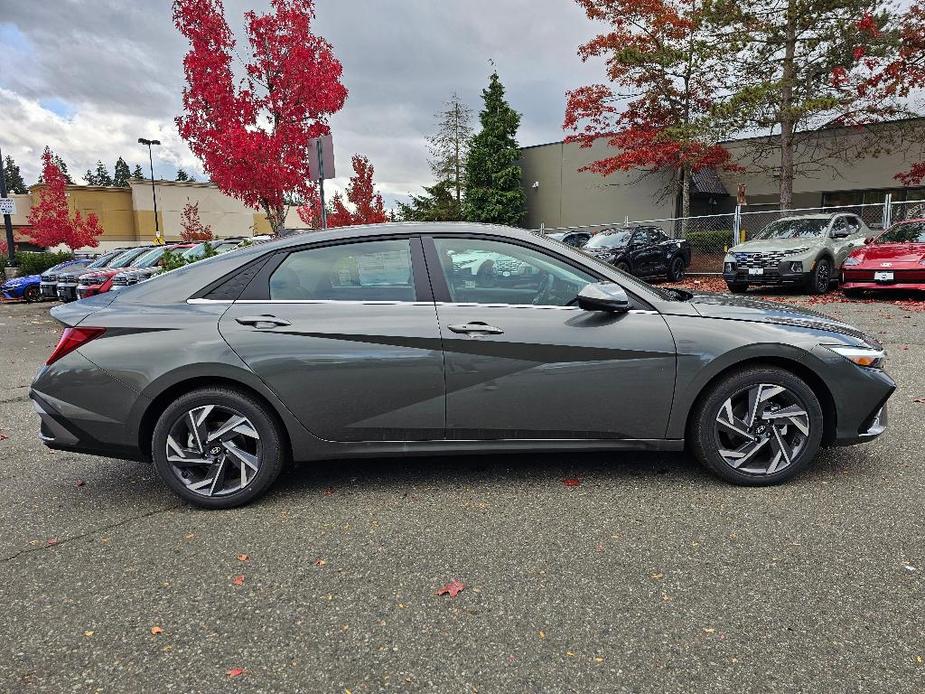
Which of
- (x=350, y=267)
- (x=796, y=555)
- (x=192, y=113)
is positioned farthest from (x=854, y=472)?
(x=192, y=113)

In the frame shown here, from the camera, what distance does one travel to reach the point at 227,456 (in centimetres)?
331

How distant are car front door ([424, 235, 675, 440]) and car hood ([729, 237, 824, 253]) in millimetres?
10747

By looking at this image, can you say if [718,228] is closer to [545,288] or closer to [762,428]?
[762,428]

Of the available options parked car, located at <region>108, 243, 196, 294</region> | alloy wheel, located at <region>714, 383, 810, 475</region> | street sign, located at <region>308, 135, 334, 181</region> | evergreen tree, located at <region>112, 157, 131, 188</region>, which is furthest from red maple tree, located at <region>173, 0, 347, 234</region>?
evergreen tree, located at <region>112, 157, 131, 188</region>

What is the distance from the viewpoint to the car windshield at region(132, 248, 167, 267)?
1481 cm

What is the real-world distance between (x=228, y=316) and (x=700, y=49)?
20.2 m

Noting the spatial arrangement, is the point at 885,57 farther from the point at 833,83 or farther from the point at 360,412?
the point at 360,412

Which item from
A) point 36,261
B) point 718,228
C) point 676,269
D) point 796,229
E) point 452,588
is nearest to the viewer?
point 452,588

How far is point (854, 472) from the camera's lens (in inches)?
143

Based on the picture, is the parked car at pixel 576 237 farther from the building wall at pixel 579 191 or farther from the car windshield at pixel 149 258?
the car windshield at pixel 149 258

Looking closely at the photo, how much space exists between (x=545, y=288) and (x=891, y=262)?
10840 mm

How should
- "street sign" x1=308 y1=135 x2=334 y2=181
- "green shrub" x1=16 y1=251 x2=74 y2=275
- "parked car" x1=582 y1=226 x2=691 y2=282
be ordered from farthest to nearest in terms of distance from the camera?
"green shrub" x1=16 y1=251 x2=74 y2=275 < "parked car" x1=582 y1=226 x2=691 y2=282 < "street sign" x1=308 y1=135 x2=334 y2=181

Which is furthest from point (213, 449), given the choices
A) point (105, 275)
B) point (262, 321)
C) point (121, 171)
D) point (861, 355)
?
point (121, 171)

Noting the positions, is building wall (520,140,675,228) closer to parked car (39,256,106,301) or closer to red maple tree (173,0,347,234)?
red maple tree (173,0,347,234)
